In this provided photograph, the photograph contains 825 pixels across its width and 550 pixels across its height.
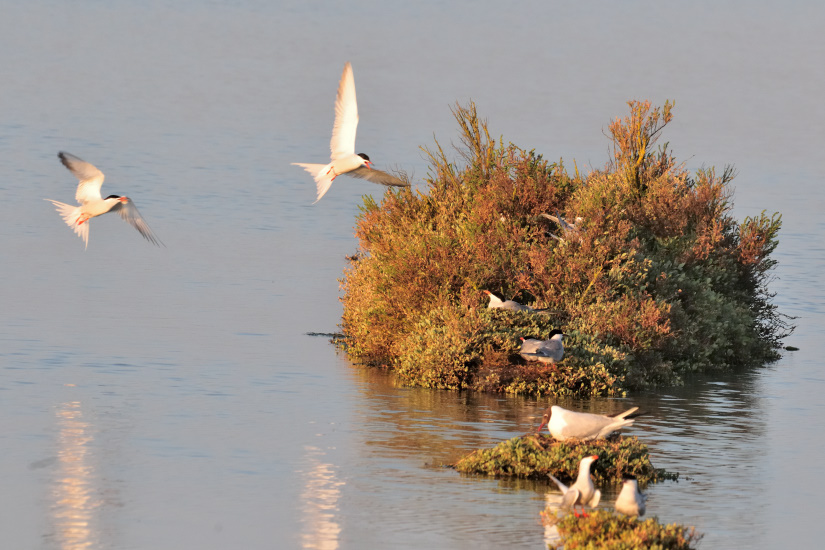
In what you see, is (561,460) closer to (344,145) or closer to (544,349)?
(544,349)

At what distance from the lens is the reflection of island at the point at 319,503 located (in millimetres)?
15664

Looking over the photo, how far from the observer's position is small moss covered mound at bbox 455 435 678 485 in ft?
60.4

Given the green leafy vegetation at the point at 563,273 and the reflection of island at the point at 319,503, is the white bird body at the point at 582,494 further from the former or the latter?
the green leafy vegetation at the point at 563,273

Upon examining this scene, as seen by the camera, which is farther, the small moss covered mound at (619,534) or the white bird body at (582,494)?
the white bird body at (582,494)

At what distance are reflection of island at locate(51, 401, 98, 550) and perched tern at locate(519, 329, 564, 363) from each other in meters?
7.48

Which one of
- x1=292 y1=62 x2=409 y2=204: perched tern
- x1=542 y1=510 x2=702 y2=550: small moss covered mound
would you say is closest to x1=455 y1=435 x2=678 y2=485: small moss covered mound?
x1=542 y1=510 x2=702 y2=550: small moss covered mound

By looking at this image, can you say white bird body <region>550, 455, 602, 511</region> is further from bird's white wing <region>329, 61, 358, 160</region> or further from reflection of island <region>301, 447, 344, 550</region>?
bird's white wing <region>329, 61, 358, 160</region>

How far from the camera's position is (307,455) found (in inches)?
799

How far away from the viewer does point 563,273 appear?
27.4m

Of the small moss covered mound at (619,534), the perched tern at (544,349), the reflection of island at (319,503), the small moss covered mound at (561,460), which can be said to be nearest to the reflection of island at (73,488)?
the reflection of island at (319,503)

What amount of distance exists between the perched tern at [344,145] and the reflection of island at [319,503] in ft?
17.5

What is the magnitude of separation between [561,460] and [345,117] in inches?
317

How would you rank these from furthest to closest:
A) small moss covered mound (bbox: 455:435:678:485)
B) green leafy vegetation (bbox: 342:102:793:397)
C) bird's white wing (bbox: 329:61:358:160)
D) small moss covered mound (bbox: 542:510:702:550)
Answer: green leafy vegetation (bbox: 342:102:793:397) < bird's white wing (bbox: 329:61:358:160) < small moss covered mound (bbox: 455:435:678:485) < small moss covered mound (bbox: 542:510:702:550)

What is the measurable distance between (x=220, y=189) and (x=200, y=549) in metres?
61.7
